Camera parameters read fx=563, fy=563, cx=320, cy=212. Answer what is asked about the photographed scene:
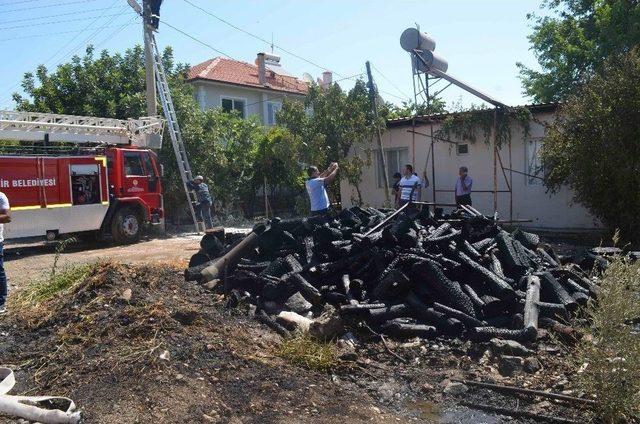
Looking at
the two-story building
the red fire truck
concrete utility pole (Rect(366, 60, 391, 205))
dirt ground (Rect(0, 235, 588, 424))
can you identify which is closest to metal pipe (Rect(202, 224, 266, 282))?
dirt ground (Rect(0, 235, 588, 424))

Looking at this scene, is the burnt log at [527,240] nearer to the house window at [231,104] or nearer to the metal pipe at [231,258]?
the metal pipe at [231,258]

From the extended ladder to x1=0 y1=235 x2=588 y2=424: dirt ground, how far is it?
380 inches

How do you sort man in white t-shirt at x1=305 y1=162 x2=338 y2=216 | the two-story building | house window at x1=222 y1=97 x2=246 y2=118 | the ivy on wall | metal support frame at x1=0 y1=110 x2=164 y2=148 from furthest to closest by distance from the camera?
house window at x1=222 y1=97 x2=246 y2=118 → the two-story building → the ivy on wall → metal support frame at x1=0 y1=110 x2=164 y2=148 → man in white t-shirt at x1=305 y1=162 x2=338 y2=216

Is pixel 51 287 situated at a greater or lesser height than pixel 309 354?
greater

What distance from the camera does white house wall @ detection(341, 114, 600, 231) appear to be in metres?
13.9

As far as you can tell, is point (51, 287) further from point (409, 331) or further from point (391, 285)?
point (409, 331)

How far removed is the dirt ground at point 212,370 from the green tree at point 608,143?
271 inches

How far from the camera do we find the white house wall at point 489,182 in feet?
45.6

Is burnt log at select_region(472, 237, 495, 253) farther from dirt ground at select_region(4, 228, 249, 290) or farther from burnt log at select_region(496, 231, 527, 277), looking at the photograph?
dirt ground at select_region(4, 228, 249, 290)

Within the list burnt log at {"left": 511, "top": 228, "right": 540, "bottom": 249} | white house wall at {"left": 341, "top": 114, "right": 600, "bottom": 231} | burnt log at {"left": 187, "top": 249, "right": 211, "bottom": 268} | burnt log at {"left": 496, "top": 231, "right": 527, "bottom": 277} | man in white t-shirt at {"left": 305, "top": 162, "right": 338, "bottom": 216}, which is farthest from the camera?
white house wall at {"left": 341, "top": 114, "right": 600, "bottom": 231}

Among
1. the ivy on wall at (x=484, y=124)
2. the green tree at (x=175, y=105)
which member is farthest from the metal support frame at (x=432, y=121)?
the green tree at (x=175, y=105)

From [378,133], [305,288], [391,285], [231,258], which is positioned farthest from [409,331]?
[378,133]

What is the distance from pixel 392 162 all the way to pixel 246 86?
1352 cm

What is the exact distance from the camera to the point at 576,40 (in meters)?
22.7
